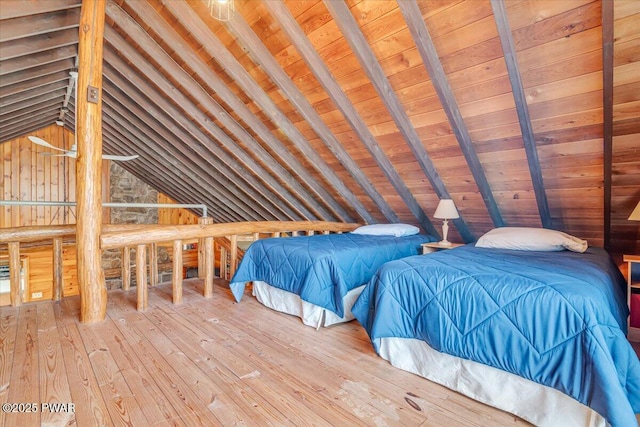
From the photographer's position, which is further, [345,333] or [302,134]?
[302,134]

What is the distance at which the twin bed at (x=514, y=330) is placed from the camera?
122 centimetres

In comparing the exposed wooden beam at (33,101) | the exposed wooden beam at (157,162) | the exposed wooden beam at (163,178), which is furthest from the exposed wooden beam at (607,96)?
the exposed wooden beam at (33,101)

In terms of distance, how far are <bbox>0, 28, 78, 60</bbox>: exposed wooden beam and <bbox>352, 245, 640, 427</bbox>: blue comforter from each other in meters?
3.33

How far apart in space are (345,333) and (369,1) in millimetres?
2280

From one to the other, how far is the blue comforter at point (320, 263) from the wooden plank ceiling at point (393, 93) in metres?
0.78

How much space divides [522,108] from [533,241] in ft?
3.62

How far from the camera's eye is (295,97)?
2799 mm

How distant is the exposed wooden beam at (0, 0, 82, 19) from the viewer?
2.01m

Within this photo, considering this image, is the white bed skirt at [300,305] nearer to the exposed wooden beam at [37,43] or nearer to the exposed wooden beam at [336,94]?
the exposed wooden beam at [336,94]

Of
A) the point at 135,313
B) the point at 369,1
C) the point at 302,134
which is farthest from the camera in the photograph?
the point at 302,134

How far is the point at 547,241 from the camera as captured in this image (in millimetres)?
2520

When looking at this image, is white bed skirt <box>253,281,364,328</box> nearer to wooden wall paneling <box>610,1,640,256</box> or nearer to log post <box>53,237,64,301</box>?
log post <box>53,237,64,301</box>

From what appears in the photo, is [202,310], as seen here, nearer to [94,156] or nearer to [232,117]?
[94,156]

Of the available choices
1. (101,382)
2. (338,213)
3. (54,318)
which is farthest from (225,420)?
(338,213)
